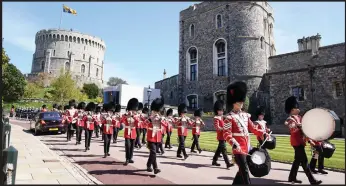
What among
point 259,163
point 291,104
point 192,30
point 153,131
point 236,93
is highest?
point 192,30

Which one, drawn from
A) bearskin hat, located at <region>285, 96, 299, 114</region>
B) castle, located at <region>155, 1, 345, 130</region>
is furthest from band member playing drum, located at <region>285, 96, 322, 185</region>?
castle, located at <region>155, 1, 345, 130</region>

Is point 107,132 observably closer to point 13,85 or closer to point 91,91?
point 13,85

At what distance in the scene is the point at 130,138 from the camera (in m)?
8.71

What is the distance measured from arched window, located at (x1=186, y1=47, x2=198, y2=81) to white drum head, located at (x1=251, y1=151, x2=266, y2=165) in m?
32.8

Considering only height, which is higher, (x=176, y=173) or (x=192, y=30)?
(x=192, y=30)

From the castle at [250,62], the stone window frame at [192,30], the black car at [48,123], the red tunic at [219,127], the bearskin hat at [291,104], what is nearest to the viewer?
the bearskin hat at [291,104]

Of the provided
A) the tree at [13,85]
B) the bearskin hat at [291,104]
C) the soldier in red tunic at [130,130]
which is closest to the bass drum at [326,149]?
the bearskin hat at [291,104]

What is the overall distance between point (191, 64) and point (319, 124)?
33.2m

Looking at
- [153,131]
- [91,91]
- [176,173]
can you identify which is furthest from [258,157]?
[91,91]

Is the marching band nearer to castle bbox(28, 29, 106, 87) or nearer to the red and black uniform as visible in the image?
the red and black uniform

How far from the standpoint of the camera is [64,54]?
81.6 metres

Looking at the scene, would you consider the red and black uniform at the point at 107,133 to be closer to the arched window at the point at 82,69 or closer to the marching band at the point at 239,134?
the marching band at the point at 239,134

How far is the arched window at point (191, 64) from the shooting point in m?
37.7

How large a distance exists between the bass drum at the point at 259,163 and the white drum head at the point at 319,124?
47.6 inches
